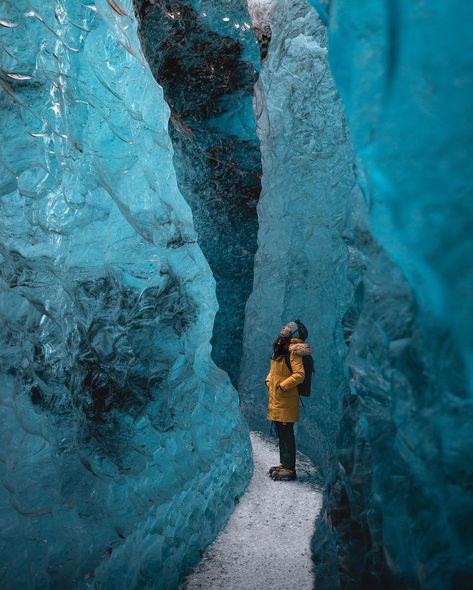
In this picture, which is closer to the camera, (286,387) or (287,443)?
(286,387)

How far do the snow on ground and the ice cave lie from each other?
0.6 inches

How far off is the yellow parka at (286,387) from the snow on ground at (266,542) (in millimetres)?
531

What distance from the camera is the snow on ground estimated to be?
2982mm

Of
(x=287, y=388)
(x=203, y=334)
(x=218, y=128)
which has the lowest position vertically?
(x=287, y=388)

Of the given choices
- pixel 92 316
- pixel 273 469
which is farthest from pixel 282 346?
pixel 92 316

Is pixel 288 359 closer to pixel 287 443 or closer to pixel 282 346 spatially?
pixel 282 346

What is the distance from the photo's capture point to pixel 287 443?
449cm

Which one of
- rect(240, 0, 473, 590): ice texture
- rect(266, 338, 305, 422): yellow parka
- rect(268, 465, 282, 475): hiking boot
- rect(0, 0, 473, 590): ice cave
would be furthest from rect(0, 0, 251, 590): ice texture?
rect(268, 465, 282, 475): hiking boot

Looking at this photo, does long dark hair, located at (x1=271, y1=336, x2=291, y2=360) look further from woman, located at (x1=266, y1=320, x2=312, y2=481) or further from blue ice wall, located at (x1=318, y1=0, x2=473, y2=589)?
blue ice wall, located at (x1=318, y1=0, x2=473, y2=589)

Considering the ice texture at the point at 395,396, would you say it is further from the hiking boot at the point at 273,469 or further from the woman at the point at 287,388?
the hiking boot at the point at 273,469

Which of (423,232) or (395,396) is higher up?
(423,232)

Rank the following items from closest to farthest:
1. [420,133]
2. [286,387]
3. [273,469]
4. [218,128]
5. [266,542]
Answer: [420,133] → [266,542] → [286,387] → [273,469] → [218,128]

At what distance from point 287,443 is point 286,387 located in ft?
1.63

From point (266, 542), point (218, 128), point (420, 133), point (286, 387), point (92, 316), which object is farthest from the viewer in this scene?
point (218, 128)
